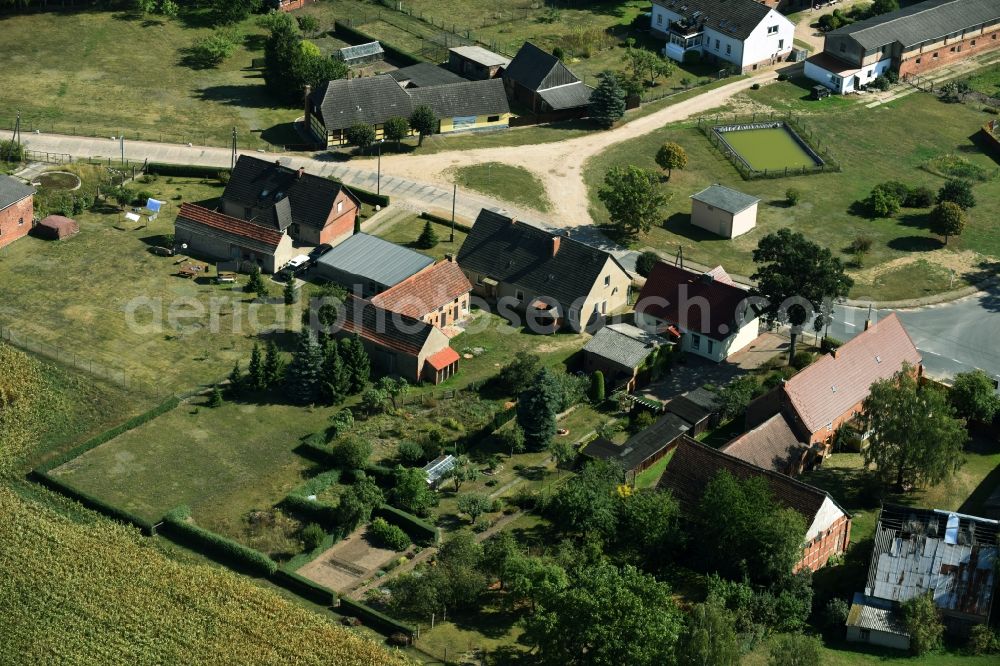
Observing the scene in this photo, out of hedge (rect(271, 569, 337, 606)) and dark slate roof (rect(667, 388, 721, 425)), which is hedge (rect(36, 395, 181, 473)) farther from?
dark slate roof (rect(667, 388, 721, 425))

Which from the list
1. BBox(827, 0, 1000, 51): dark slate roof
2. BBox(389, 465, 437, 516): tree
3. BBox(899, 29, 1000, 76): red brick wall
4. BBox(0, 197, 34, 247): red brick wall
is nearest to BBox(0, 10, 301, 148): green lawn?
BBox(0, 197, 34, 247): red brick wall

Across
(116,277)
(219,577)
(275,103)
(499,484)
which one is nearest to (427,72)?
(275,103)

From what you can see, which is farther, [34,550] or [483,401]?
[483,401]

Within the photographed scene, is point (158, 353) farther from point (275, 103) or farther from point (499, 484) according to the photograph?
point (275, 103)

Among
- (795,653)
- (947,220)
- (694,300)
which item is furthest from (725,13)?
(795,653)

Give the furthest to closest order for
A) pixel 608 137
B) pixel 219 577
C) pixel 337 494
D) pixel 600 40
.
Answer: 1. pixel 600 40
2. pixel 608 137
3. pixel 337 494
4. pixel 219 577

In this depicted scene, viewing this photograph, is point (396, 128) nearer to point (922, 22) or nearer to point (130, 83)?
point (130, 83)

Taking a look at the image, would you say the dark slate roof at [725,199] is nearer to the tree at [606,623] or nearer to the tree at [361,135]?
the tree at [361,135]
